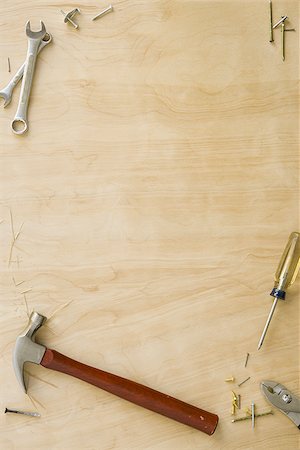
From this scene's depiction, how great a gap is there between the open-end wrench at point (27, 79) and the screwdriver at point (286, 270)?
59 centimetres

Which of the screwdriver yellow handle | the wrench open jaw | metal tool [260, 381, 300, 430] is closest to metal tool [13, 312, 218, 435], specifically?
metal tool [260, 381, 300, 430]

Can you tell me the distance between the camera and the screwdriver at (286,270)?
1275 mm

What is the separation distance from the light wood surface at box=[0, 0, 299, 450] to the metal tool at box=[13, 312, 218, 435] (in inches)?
1.4

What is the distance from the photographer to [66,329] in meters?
1.27

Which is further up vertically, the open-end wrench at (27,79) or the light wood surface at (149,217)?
the open-end wrench at (27,79)

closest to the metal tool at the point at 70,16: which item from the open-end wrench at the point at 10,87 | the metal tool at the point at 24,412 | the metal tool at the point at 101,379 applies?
the open-end wrench at the point at 10,87

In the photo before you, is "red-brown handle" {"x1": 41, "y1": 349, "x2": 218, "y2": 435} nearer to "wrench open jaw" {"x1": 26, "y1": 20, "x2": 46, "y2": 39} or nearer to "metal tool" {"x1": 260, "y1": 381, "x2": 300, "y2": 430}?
"metal tool" {"x1": 260, "y1": 381, "x2": 300, "y2": 430}

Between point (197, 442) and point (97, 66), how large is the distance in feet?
2.59

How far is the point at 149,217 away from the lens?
1.29 meters

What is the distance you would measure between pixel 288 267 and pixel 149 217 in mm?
300

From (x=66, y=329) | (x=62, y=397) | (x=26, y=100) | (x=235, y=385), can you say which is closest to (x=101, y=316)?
(x=66, y=329)

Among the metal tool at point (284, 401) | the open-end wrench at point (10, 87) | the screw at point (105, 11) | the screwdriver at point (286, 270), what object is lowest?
the metal tool at point (284, 401)

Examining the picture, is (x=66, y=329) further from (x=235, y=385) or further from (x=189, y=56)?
(x=189, y=56)

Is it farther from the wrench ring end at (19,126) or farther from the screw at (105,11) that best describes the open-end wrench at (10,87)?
the screw at (105,11)
